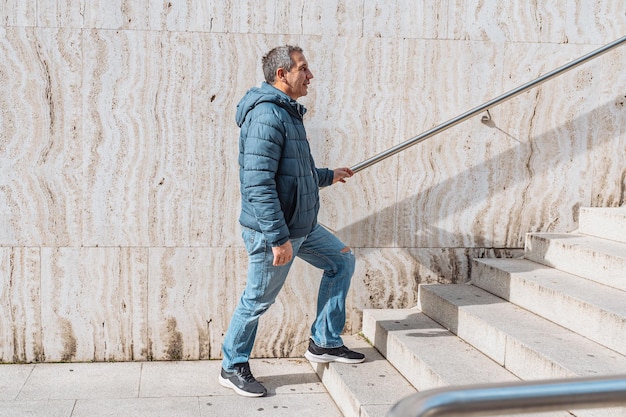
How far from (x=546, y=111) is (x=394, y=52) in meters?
1.07

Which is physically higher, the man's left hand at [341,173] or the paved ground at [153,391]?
the man's left hand at [341,173]

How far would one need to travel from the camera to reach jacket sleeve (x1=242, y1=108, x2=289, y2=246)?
11.5ft

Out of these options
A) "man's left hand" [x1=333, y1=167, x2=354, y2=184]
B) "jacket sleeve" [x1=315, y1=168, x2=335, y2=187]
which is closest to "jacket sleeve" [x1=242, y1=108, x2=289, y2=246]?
"jacket sleeve" [x1=315, y1=168, x2=335, y2=187]

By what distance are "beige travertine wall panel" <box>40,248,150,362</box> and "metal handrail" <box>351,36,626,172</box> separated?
5.04 ft

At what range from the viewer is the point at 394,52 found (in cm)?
461

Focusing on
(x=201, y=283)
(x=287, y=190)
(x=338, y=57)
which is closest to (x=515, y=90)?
(x=338, y=57)

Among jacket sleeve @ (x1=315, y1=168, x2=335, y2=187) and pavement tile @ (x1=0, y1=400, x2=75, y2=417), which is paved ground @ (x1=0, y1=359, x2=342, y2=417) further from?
jacket sleeve @ (x1=315, y1=168, x2=335, y2=187)

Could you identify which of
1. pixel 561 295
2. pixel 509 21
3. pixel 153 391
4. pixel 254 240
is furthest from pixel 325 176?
pixel 509 21

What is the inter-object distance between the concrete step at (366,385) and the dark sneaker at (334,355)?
3 centimetres

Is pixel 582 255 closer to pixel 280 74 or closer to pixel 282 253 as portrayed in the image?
pixel 282 253

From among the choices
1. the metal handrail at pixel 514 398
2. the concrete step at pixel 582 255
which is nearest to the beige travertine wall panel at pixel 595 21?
the concrete step at pixel 582 255

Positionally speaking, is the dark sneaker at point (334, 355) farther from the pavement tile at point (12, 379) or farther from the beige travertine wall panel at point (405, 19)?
the beige travertine wall panel at point (405, 19)

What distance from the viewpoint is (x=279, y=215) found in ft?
11.7

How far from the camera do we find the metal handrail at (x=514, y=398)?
4.25 ft
